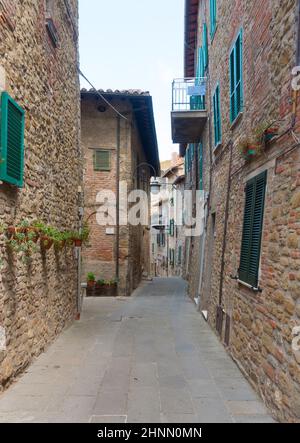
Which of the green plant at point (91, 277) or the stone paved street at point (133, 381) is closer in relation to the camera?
the stone paved street at point (133, 381)

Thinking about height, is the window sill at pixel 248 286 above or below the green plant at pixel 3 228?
below

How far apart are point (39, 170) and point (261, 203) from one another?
3186mm

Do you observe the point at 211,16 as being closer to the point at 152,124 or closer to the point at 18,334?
the point at 152,124

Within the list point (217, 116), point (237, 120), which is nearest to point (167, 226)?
point (217, 116)

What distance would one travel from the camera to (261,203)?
4535 mm

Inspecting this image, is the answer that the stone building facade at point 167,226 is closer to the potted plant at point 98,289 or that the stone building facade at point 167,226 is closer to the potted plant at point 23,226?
the potted plant at point 98,289

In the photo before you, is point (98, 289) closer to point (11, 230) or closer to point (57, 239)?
point (57, 239)

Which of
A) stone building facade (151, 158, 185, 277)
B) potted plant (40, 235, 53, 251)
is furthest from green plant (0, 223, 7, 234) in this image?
stone building facade (151, 158, 185, 277)

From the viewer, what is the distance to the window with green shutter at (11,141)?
3.89 meters

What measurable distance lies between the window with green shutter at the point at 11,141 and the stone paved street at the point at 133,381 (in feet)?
7.88

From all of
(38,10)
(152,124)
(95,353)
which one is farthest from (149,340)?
(152,124)

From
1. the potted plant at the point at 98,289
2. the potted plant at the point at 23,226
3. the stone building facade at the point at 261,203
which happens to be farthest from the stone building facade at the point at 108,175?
the potted plant at the point at 23,226

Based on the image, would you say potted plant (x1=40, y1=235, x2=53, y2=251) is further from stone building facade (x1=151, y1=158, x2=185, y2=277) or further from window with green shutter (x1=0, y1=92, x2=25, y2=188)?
stone building facade (x1=151, y1=158, x2=185, y2=277)
